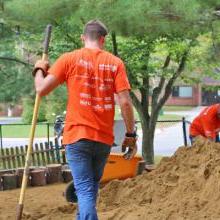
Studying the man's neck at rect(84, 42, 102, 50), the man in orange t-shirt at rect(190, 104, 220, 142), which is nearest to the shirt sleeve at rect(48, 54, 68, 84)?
the man's neck at rect(84, 42, 102, 50)

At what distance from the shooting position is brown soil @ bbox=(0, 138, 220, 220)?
19.4 feet

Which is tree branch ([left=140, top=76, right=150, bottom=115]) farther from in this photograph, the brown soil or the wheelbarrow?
the brown soil

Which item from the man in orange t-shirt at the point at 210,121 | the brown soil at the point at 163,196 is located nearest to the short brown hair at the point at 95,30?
the brown soil at the point at 163,196

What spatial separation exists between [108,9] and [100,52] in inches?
120

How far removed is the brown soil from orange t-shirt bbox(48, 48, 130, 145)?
1.65 m

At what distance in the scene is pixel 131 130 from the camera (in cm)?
469

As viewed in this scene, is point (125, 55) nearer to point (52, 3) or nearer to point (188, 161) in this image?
point (52, 3)

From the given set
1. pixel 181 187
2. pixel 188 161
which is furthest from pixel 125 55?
pixel 181 187

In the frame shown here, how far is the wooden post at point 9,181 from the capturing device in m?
9.37

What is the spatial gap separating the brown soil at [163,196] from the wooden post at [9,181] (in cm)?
68

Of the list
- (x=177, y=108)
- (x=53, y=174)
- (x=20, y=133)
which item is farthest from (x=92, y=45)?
(x=177, y=108)

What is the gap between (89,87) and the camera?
4617 mm

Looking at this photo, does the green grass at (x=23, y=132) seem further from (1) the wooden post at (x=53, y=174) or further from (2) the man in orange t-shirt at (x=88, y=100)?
(2) the man in orange t-shirt at (x=88, y=100)

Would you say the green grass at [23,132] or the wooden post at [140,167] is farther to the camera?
the green grass at [23,132]
